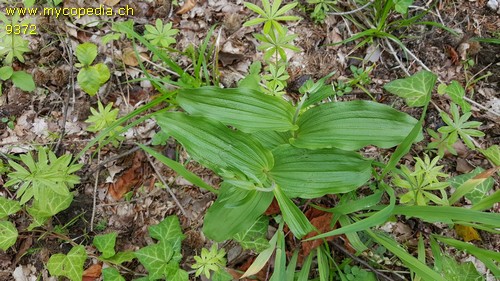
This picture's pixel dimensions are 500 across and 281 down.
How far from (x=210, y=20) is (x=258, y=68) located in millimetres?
478

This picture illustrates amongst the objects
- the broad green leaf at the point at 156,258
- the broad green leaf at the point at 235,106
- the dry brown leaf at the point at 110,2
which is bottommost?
the broad green leaf at the point at 156,258

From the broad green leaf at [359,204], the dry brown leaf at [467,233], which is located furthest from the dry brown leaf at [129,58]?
the dry brown leaf at [467,233]

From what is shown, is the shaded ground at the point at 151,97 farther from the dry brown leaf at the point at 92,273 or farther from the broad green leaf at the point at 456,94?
the broad green leaf at the point at 456,94

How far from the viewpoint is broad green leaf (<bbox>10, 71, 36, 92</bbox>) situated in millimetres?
2232

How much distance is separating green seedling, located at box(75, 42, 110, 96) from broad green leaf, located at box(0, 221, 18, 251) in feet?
2.56

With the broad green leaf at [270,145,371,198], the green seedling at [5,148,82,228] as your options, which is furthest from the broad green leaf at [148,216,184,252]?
the broad green leaf at [270,145,371,198]

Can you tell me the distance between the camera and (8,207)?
6.39 ft

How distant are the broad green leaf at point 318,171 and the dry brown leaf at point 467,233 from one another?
73cm

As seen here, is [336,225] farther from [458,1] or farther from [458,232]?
[458,1]

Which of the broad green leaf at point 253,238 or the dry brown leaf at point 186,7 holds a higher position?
the dry brown leaf at point 186,7

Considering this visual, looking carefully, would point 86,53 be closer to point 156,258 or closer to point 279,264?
point 156,258

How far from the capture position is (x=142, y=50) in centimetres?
239

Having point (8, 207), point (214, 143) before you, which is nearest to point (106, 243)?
point (8, 207)

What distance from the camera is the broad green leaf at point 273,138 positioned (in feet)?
5.85
